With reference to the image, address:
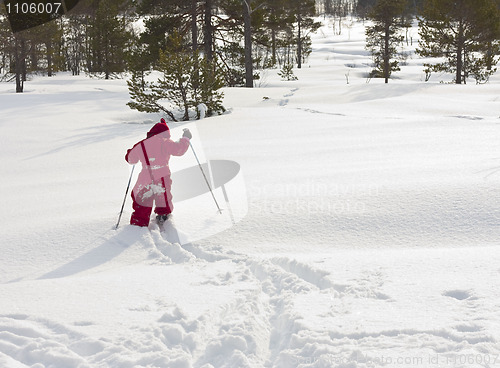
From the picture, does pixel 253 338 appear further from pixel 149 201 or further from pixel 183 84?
pixel 183 84

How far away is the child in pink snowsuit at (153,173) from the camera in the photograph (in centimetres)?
434

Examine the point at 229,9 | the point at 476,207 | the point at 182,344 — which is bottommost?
the point at 182,344

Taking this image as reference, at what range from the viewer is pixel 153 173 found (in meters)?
4.44

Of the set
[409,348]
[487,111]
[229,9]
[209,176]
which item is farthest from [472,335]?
[229,9]

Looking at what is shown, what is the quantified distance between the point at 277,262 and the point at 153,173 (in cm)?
177

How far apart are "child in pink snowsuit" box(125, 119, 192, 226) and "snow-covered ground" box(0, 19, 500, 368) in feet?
0.89

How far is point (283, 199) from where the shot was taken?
184 inches

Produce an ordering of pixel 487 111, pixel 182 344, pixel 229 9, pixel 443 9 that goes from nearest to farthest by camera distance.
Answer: pixel 182 344 < pixel 487 111 < pixel 229 9 < pixel 443 9

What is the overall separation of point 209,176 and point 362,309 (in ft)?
11.7

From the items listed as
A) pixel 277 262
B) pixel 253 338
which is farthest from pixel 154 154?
pixel 253 338

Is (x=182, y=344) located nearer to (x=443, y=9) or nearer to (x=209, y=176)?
(x=209, y=176)

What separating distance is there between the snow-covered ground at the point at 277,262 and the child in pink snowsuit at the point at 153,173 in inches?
10.7

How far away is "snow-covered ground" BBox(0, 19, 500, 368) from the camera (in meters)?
2.26

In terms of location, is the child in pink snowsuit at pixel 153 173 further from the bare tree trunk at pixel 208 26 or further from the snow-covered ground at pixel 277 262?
the bare tree trunk at pixel 208 26
